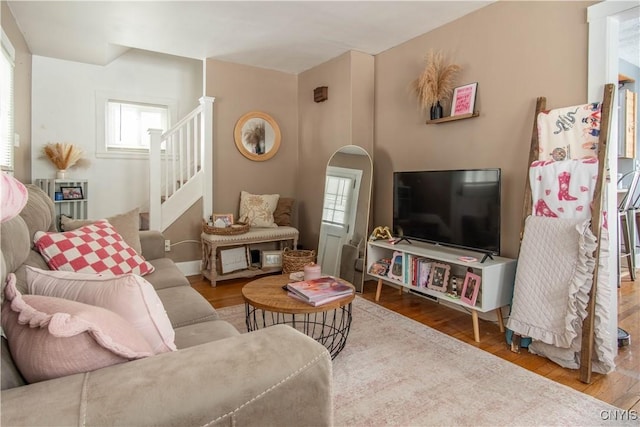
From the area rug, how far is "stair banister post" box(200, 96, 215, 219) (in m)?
2.44

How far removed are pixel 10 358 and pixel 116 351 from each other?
26cm

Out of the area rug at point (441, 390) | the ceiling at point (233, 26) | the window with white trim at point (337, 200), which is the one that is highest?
the ceiling at point (233, 26)

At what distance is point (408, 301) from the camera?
11.1ft

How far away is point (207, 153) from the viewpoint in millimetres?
4184

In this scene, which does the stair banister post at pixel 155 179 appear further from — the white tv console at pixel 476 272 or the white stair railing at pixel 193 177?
the white tv console at pixel 476 272

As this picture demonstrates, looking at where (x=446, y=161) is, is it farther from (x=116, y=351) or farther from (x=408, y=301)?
(x=116, y=351)

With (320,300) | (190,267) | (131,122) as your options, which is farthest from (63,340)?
(131,122)

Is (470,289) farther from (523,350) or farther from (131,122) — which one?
(131,122)

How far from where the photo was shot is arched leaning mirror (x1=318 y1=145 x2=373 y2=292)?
12.0ft

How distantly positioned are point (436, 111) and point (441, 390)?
2.26 metres

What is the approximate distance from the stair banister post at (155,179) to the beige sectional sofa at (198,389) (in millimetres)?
3273

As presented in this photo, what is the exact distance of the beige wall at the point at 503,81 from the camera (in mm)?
2451

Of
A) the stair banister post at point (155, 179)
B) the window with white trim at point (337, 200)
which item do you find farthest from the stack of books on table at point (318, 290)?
the stair banister post at point (155, 179)

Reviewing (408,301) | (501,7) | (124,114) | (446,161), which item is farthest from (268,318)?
(124,114)
